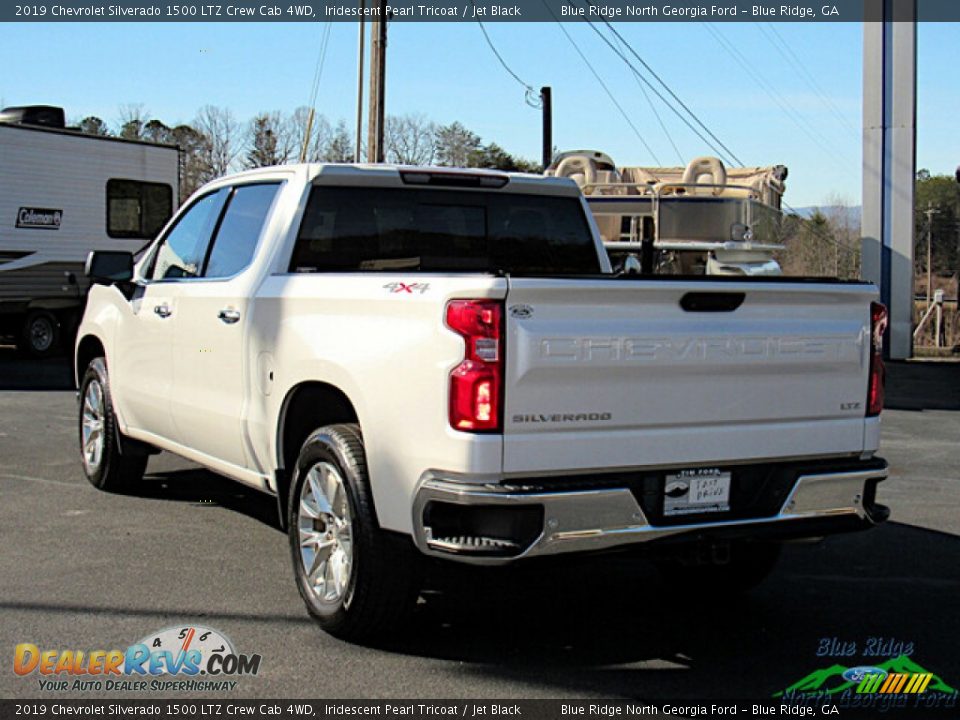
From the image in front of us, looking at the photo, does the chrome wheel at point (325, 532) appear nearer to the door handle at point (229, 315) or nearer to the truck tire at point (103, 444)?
the door handle at point (229, 315)

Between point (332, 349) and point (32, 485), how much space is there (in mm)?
4171

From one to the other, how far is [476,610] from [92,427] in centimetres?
376

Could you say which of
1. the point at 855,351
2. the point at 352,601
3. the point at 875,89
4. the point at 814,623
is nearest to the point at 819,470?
the point at 855,351

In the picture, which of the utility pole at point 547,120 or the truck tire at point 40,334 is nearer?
the truck tire at point 40,334

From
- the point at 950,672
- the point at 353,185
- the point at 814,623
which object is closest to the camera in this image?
the point at 950,672

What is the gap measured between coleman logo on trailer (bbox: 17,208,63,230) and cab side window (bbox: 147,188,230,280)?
1283cm

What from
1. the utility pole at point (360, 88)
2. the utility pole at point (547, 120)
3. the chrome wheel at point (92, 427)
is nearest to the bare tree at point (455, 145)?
the utility pole at point (547, 120)

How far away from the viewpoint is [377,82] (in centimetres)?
2216

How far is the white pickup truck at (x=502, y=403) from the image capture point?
14.1 ft

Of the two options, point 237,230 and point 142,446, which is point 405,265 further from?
point 142,446

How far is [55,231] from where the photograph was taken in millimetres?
19578

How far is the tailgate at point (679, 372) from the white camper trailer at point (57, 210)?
16.3 metres
